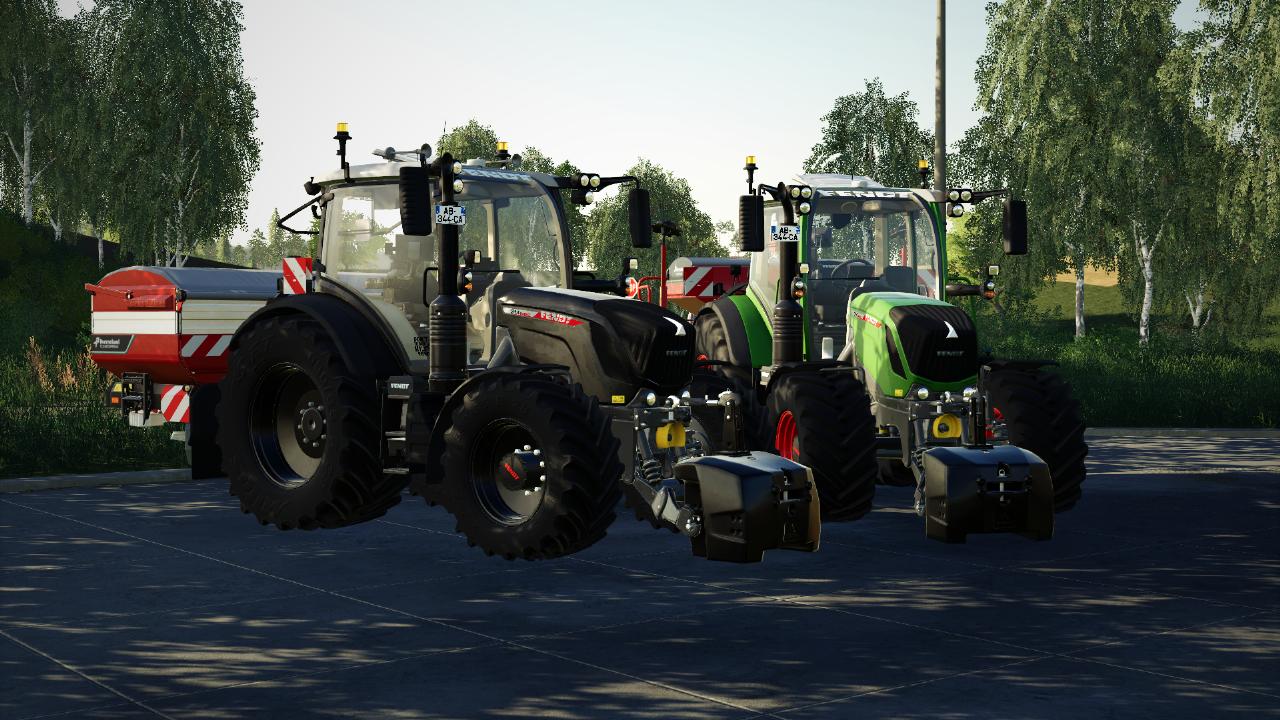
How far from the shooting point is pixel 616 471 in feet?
29.5

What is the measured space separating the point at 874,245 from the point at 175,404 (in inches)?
263

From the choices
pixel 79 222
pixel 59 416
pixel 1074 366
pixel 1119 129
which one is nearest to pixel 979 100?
pixel 1119 129

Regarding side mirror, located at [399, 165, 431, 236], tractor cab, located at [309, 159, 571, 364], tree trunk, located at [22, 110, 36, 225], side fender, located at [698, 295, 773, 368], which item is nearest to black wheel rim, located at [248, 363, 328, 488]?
tractor cab, located at [309, 159, 571, 364]

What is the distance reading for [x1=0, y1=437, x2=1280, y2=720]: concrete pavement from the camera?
621 centimetres

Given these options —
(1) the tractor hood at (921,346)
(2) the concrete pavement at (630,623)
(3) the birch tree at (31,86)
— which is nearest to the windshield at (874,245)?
(1) the tractor hood at (921,346)

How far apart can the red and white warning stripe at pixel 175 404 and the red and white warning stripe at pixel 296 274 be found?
6.27 ft

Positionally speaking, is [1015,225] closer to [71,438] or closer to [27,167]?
[71,438]

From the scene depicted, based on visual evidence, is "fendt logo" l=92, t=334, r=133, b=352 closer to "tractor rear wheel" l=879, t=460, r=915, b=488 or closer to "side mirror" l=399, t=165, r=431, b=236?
"side mirror" l=399, t=165, r=431, b=236

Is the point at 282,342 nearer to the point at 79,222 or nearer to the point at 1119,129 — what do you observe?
the point at 1119,129

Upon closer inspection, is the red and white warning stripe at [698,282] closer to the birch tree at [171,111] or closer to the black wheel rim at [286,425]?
the black wheel rim at [286,425]

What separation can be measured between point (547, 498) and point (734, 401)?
1.40m

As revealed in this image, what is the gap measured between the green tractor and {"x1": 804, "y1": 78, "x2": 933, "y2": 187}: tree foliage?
43.1m

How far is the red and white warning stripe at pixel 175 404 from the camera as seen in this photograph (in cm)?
1327

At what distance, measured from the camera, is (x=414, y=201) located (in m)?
9.28
